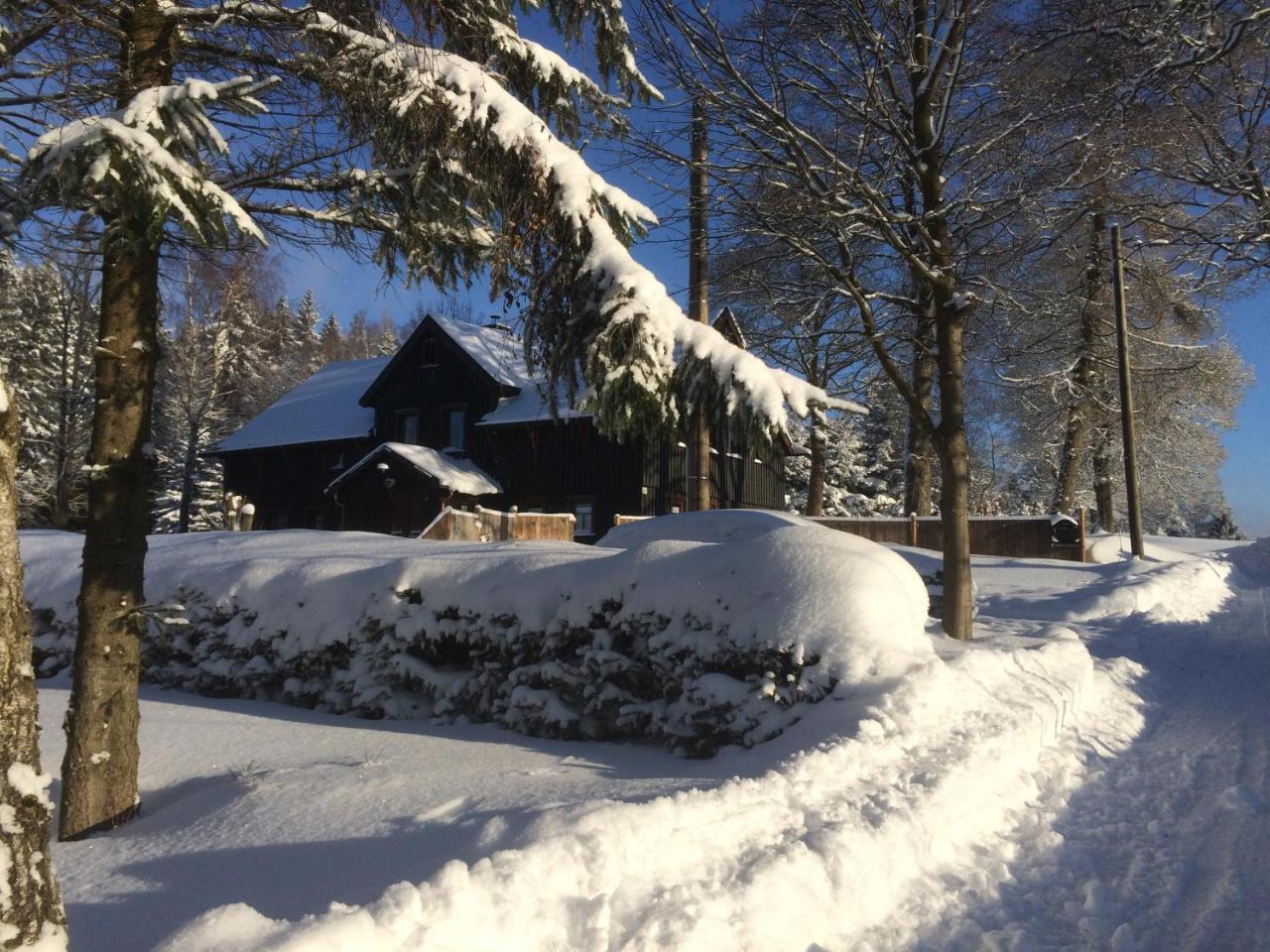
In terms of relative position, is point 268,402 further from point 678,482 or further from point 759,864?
point 759,864

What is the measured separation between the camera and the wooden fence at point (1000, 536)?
864 inches

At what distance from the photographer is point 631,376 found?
15.4 feet

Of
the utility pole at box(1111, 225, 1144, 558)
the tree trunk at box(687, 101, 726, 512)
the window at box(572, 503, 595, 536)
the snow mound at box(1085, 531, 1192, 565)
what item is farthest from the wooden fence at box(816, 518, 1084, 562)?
the tree trunk at box(687, 101, 726, 512)

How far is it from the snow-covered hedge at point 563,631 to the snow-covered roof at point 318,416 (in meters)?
22.6

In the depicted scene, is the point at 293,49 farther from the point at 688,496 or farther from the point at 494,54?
the point at 688,496

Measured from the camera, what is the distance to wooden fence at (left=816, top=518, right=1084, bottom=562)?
22.0 m

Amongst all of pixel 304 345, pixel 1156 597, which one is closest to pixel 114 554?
pixel 1156 597

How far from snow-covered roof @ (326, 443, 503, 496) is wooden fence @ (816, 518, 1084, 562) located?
1028 cm

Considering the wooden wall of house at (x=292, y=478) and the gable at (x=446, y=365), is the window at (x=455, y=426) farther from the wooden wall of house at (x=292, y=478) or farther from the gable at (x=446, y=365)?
the wooden wall of house at (x=292, y=478)

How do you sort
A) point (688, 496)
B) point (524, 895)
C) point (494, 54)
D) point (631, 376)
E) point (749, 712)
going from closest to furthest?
1. point (524, 895)
2. point (631, 376)
3. point (749, 712)
4. point (494, 54)
5. point (688, 496)

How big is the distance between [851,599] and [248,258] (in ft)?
17.6

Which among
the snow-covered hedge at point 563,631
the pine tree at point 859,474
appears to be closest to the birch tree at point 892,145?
the snow-covered hedge at point 563,631

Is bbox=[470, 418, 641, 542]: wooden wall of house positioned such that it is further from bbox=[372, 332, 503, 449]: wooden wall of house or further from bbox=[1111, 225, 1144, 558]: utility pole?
bbox=[1111, 225, 1144, 558]: utility pole

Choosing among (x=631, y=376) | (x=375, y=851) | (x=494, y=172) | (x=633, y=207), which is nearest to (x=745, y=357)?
(x=631, y=376)
